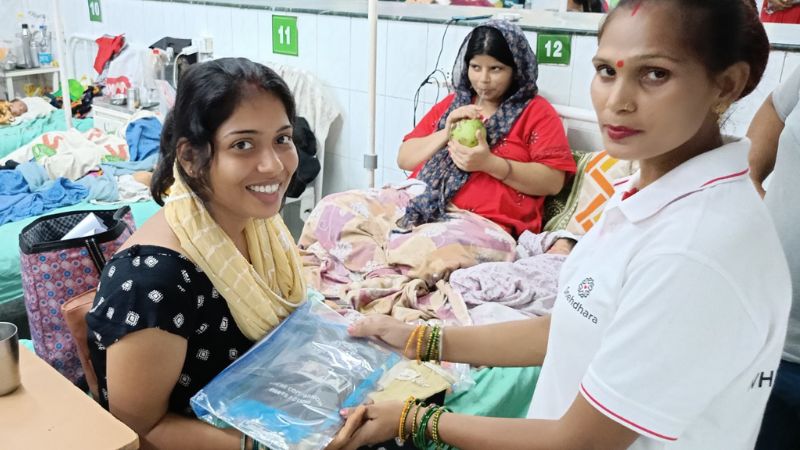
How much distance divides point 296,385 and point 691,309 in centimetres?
71

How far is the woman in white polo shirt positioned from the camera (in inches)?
30.4

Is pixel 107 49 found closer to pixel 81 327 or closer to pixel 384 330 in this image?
pixel 81 327

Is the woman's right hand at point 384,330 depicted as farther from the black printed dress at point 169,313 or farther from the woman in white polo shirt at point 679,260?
the woman in white polo shirt at point 679,260

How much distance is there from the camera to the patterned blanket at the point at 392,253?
82.5 inches

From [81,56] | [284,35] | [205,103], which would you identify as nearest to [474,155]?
[205,103]

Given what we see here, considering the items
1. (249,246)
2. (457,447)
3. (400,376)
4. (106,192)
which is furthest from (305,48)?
(457,447)

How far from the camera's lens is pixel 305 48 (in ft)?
12.3

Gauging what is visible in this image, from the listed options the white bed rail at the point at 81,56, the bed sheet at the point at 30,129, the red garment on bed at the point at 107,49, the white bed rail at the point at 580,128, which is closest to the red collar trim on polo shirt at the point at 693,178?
the white bed rail at the point at 580,128

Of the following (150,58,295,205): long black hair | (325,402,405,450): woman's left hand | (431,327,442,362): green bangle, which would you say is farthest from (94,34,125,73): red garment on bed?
(325,402,405,450): woman's left hand

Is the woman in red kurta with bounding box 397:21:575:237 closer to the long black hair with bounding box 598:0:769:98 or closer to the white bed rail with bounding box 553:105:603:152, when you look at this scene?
the white bed rail with bounding box 553:105:603:152

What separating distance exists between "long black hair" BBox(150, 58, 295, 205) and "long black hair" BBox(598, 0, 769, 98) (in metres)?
0.76

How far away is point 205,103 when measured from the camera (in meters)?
1.27

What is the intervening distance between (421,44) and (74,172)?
1.90 metres

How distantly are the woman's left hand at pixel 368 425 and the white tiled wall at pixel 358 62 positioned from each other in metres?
1.71
